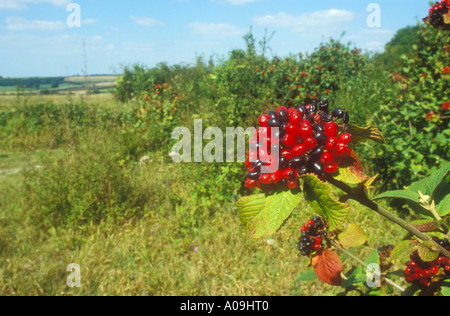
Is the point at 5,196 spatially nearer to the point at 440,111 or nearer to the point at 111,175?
the point at 111,175

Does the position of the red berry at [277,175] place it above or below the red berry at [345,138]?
below

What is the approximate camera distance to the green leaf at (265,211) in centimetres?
61

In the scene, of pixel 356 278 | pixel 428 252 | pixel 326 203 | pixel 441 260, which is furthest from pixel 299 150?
pixel 356 278

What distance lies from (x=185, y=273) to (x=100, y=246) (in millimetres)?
1065

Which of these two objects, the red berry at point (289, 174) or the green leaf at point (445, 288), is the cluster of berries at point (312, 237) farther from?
the red berry at point (289, 174)

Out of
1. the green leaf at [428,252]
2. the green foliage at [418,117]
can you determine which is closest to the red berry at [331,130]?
the green leaf at [428,252]

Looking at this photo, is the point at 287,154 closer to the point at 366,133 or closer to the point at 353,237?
the point at 366,133

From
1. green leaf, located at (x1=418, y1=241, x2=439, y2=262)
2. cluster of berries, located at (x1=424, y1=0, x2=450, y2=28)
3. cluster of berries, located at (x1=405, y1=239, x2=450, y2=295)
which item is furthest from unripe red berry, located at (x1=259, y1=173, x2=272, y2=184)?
cluster of berries, located at (x1=424, y1=0, x2=450, y2=28)

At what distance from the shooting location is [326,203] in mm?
594

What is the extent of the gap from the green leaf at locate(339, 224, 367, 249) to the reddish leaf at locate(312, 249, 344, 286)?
119mm

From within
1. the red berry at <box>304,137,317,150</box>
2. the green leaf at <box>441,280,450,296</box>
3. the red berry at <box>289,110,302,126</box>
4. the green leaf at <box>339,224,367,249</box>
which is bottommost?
the green leaf at <box>441,280,450,296</box>

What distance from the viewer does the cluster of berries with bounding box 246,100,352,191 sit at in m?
0.63

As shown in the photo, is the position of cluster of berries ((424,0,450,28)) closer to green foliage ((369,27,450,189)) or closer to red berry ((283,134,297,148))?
red berry ((283,134,297,148))

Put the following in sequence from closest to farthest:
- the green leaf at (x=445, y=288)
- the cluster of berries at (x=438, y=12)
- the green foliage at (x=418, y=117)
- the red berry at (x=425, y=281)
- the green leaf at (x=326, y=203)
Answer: the green leaf at (x=326, y=203) < the green leaf at (x=445, y=288) < the red berry at (x=425, y=281) < the cluster of berries at (x=438, y=12) < the green foliage at (x=418, y=117)
